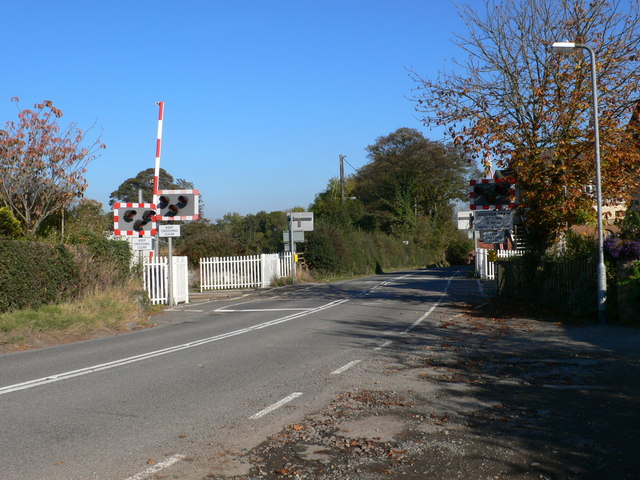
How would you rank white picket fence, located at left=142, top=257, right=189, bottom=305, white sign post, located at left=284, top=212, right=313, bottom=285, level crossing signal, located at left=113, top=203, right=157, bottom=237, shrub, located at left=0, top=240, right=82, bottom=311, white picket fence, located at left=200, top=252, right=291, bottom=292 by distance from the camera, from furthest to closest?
white sign post, located at left=284, top=212, right=313, bottom=285 → white picket fence, located at left=200, top=252, right=291, bottom=292 → white picket fence, located at left=142, top=257, right=189, bottom=305 → level crossing signal, located at left=113, top=203, right=157, bottom=237 → shrub, located at left=0, top=240, right=82, bottom=311

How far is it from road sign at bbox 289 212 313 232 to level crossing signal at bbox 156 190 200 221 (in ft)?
49.6

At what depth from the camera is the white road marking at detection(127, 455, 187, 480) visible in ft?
17.5

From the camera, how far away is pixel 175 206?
2294 centimetres

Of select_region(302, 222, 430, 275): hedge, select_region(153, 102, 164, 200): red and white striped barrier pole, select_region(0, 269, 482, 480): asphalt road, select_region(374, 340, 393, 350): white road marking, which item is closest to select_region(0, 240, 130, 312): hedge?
select_region(153, 102, 164, 200): red and white striped barrier pole

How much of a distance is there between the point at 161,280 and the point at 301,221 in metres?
15.2

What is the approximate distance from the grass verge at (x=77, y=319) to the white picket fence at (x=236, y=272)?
13.8 metres

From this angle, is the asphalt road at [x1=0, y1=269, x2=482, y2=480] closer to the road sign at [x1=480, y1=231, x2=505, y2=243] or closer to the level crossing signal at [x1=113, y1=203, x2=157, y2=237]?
the road sign at [x1=480, y1=231, x2=505, y2=243]

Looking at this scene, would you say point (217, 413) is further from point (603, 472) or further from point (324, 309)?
point (324, 309)

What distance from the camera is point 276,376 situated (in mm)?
9625

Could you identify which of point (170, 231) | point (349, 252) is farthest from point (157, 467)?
point (349, 252)

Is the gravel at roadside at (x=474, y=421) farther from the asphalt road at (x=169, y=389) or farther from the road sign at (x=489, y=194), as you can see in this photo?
the road sign at (x=489, y=194)

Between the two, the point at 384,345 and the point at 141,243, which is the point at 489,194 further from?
the point at 141,243

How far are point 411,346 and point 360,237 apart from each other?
38794mm

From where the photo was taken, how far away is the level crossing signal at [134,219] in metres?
21.9
